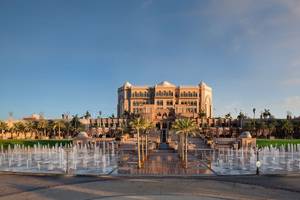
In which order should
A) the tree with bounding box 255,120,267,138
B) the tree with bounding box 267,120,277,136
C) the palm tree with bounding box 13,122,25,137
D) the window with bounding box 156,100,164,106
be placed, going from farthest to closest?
the window with bounding box 156,100,164,106
the tree with bounding box 255,120,267,138
the tree with bounding box 267,120,277,136
the palm tree with bounding box 13,122,25,137

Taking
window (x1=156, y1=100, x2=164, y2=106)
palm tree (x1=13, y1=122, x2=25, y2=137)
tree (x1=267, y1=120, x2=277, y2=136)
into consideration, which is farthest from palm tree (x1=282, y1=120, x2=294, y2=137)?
palm tree (x1=13, y1=122, x2=25, y2=137)

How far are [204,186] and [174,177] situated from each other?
3764 mm

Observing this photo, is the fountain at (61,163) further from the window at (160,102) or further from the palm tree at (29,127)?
the window at (160,102)

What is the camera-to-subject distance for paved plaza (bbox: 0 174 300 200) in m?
16.2

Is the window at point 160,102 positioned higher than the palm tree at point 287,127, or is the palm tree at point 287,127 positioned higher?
the window at point 160,102

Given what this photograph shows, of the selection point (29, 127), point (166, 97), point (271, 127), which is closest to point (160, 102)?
point (166, 97)

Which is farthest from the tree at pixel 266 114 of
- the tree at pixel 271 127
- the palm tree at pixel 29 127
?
the palm tree at pixel 29 127

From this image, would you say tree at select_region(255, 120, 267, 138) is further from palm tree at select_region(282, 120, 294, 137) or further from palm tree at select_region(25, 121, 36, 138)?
palm tree at select_region(25, 121, 36, 138)

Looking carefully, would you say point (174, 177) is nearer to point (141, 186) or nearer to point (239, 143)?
point (141, 186)

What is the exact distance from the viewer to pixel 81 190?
1778 centimetres

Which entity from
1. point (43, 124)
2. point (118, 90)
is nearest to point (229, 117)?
point (118, 90)

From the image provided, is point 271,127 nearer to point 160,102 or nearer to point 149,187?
point 160,102

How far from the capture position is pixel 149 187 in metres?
18.6

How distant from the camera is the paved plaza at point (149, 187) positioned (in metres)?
16.2
